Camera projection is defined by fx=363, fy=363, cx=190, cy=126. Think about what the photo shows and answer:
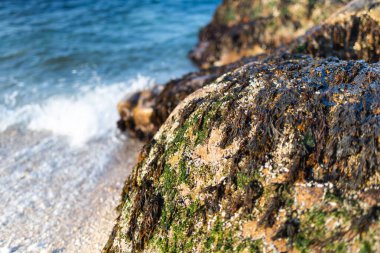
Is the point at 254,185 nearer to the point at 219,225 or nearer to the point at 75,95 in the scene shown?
the point at 219,225

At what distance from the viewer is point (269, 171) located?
311 cm

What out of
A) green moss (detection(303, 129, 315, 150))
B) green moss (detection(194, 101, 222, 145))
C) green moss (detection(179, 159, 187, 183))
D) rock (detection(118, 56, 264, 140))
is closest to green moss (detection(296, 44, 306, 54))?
rock (detection(118, 56, 264, 140))

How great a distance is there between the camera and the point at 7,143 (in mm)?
6535

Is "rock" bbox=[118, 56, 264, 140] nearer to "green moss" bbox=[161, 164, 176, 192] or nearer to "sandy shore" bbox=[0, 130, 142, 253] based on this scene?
"sandy shore" bbox=[0, 130, 142, 253]

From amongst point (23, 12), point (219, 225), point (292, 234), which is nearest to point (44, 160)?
point (219, 225)

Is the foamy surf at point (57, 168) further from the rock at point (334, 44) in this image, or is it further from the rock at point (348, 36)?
the rock at point (348, 36)

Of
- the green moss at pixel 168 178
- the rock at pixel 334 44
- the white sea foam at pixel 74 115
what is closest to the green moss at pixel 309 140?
the green moss at pixel 168 178

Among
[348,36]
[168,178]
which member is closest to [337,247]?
[168,178]

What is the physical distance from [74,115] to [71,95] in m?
1.18

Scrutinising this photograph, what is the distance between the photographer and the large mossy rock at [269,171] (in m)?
2.77

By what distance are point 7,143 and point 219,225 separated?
194 inches

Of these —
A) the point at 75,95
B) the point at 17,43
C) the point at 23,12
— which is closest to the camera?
the point at 75,95

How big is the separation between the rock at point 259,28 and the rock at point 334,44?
3.11 m

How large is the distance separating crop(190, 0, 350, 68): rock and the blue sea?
33.3 inches
